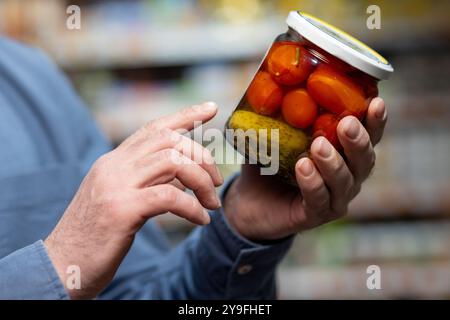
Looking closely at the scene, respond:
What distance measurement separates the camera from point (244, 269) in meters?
0.86

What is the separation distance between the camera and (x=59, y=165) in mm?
974

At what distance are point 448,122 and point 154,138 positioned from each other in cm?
178

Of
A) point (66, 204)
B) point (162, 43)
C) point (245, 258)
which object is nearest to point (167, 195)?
point (245, 258)

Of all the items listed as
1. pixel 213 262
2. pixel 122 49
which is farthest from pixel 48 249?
pixel 122 49

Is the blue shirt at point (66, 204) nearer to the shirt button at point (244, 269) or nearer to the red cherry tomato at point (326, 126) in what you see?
the shirt button at point (244, 269)

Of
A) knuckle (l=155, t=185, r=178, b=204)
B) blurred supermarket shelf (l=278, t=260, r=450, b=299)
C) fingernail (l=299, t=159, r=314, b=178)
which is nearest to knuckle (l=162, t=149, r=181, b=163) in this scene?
knuckle (l=155, t=185, r=178, b=204)

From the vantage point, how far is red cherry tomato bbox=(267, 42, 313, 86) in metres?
0.64

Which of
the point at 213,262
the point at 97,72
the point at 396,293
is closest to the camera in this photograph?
the point at 213,262

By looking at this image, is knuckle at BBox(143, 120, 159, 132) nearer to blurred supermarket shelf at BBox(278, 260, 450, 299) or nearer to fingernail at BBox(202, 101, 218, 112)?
fingernail at BBox(202, 101, 218, 112)

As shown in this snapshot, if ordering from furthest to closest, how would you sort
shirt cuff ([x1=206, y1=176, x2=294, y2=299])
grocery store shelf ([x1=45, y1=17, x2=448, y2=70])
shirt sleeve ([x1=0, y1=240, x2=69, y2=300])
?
grocery store shelf ([x1=45, y1=17, x2=448, y2=70]), shirt cuff ([x1=206, y1=176, x2=294, y2=299]), shirt sleeve ([x1=0, y1=240, x2=69, y2=300])

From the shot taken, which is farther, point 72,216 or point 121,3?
point 121,3

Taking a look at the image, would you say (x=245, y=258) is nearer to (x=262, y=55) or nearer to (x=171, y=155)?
(x=171, y=155)

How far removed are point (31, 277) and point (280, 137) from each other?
0.96 feet

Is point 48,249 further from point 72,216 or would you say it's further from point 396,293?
point 396,293
